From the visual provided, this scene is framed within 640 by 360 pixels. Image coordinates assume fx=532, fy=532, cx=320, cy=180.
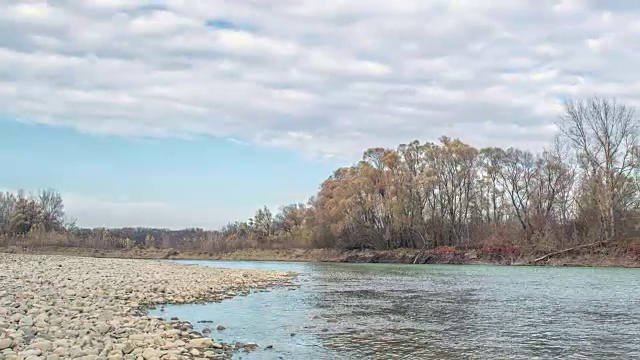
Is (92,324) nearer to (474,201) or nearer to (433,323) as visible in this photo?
(433,323)

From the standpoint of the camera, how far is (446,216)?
82.7m

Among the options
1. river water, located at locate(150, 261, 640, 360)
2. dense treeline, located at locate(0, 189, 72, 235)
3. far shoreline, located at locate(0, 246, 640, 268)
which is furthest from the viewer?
dense treeline, located at locate(0, 189, 72, 235)

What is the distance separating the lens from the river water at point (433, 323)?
13.4 metres

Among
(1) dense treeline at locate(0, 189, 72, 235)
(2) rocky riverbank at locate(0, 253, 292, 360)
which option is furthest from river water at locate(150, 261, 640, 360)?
(1) dense treeline at locate(0, 189, 72, 235)

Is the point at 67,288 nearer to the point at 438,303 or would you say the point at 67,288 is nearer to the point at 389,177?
the point at 438,303

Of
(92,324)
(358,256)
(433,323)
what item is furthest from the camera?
(358,256)

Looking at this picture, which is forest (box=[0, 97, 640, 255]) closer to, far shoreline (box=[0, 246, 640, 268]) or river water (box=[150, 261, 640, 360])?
far shoreline (box=[0, 246, 640, 268])

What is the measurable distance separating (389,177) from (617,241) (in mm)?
31988

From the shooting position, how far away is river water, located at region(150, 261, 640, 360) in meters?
13.4

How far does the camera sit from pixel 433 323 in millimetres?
17938

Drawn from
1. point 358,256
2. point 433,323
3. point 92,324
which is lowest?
point 433,323

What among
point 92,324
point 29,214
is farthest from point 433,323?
point 29,214

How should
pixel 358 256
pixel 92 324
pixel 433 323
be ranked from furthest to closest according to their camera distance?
pixel 358 256
pixel 433 323
pixel 92 324

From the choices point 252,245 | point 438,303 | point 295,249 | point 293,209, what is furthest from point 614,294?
point 293,209
